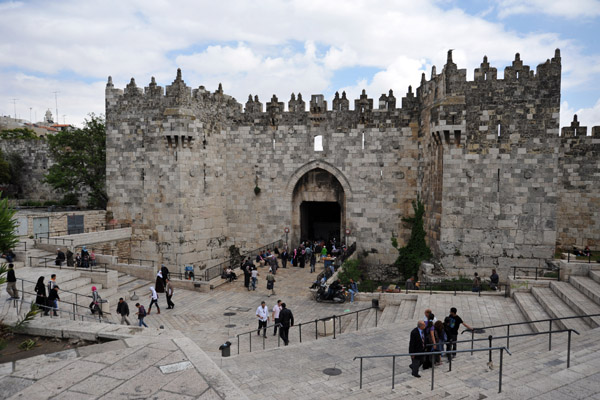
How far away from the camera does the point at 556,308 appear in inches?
517

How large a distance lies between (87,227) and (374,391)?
20841mm

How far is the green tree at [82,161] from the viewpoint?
26625 millimetres

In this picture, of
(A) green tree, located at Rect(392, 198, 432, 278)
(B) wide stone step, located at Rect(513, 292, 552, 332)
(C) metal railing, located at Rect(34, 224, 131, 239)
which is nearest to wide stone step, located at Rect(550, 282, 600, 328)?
(B) wide stone step, located at Rect(513, 292, 552, 332)

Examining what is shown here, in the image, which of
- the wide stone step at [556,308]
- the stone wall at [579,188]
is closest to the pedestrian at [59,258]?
the wide stone step at [556,308]

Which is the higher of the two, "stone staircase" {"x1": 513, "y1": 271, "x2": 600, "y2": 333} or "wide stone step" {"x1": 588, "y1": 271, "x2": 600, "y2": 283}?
"wide stone step" {"x1": 588, "y1": 271, "x2": 600, "y2": 283}

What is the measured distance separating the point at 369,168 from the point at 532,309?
12370 millimetres

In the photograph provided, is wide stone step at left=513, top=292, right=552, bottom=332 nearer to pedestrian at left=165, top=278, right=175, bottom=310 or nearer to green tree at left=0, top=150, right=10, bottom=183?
pedestrian at left=165, top=278, right=175, bottom=310

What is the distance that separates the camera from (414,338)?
894 cm

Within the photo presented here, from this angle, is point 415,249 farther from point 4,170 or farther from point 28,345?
point 4,170

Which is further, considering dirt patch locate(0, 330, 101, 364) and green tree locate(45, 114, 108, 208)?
green tree locate(45, 114, 108, 208)

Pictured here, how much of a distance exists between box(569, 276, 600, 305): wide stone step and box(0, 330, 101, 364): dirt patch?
13.9m

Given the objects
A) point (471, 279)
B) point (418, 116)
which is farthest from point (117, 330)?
point (418, 116)

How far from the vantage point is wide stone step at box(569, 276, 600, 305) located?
42.2ft

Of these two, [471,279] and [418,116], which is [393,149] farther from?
[471,279]
